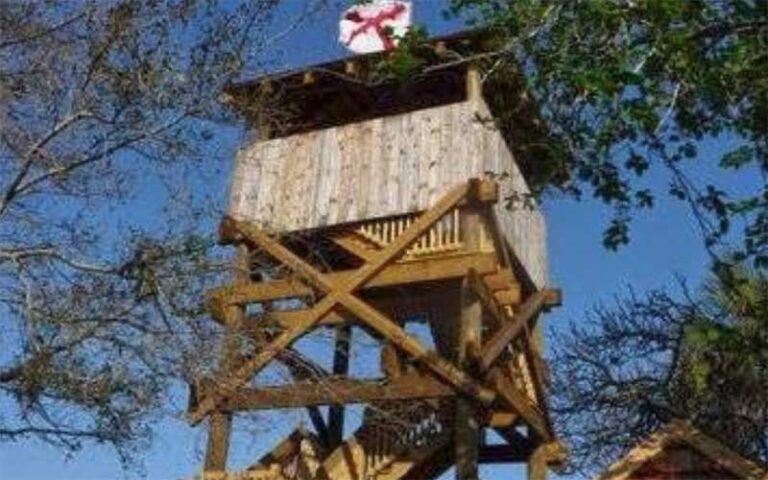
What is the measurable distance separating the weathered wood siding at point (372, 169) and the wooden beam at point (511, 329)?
2.05ft

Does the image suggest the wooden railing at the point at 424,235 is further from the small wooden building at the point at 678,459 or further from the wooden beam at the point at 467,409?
the small wooden building at the point at 678,459

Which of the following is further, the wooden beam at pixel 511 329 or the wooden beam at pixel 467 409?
the wooden beam at pixel 511 329

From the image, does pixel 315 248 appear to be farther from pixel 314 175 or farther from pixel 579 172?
pixel 579 172

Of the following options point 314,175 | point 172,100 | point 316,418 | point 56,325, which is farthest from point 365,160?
point 56,325

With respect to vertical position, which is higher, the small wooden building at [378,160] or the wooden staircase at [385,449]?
the small wooden building at [378,160]

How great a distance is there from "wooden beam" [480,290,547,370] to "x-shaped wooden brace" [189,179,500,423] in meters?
0.39

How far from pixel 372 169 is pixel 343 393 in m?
3.18

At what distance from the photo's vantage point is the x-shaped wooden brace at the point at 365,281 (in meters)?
13.1

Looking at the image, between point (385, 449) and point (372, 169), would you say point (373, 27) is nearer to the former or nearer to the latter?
point (372, 169)

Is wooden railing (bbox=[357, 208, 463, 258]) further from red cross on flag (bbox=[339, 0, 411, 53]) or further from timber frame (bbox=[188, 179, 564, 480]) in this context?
red cross on flag (bbox=[339, 0, 411, 53])

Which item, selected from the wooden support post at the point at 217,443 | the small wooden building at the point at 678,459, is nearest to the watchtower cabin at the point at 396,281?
the wooden support post at the point at 217,443

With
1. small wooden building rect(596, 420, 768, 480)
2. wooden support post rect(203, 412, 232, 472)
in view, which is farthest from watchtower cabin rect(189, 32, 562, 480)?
small wooden building rect(596, 420, 768, 480)

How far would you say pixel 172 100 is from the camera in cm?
998

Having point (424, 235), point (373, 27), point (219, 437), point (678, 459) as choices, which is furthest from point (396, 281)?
point (678, 459)
